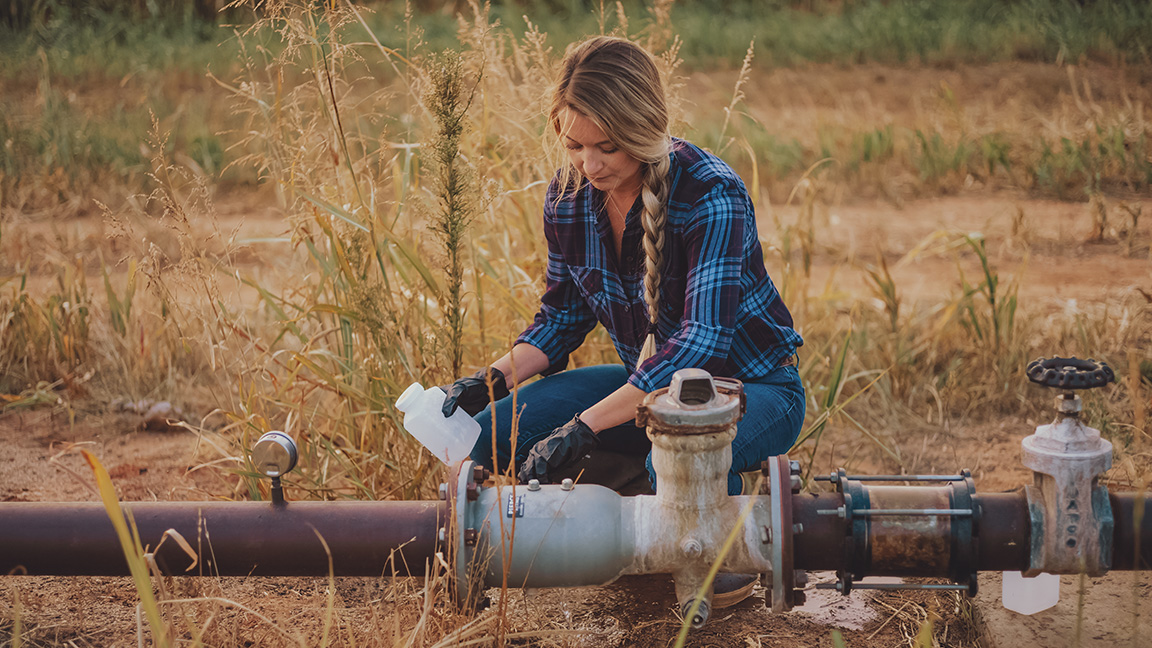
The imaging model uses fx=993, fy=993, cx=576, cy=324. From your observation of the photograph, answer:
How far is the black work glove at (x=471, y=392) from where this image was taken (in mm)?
2096

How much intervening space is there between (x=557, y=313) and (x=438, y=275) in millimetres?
599

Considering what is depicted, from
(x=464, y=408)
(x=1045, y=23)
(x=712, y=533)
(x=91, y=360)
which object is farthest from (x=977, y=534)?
(x=1045, y=23)

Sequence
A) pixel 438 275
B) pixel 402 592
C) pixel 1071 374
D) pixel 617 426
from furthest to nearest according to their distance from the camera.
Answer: pixel 438 275, pixel 617 426, pixel 402 592, pixel 1071 374

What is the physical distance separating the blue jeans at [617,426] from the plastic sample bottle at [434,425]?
0.29 feet

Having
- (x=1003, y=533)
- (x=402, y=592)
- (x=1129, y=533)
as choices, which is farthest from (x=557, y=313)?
(x=1129, y=533)

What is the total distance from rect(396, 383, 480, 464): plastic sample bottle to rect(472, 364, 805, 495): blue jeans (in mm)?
90

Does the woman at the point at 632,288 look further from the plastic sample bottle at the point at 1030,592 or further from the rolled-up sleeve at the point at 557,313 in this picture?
the plastic sample bottle at the point at 1030,592

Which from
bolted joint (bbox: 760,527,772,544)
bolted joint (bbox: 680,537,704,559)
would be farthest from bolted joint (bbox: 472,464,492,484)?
bolted joint (bbox: 760,527,772,544)

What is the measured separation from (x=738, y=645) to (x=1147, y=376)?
1765 mm

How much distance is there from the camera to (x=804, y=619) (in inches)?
85.7

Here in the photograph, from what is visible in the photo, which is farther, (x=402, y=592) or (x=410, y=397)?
(x=402, y=592)

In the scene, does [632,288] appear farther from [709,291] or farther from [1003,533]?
[1003,533]

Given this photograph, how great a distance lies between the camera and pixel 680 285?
214 cm

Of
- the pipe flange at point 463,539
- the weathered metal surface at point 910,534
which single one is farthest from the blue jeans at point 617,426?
the weathered metal surface at point 910,534
